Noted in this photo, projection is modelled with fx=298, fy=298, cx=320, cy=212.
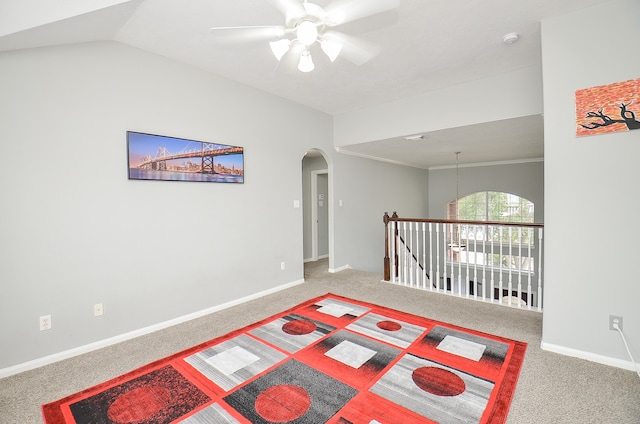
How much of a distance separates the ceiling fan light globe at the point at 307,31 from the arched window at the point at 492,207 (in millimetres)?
7799

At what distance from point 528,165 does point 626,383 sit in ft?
21.7

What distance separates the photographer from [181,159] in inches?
127

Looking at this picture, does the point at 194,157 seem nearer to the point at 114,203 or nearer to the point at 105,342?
the point at 114,203

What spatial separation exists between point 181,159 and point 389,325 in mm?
2831

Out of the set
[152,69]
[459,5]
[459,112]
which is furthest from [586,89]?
[152,69]

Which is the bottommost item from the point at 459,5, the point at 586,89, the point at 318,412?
the point at 318,412

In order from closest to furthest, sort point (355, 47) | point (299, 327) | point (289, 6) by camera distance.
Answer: point (289, 6) → point (355, 47) → point (299, 327)

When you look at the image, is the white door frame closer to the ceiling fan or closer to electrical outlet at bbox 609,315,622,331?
the ceiling fan

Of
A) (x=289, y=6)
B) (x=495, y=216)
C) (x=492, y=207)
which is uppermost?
(x=289, y=6)

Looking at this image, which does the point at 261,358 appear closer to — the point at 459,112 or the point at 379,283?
the point at 379,283

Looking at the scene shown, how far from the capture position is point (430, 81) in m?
3.77

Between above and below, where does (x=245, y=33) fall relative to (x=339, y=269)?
above

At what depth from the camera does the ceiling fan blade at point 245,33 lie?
193cm

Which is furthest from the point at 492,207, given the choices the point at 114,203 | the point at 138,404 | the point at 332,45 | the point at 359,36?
the point at 138,404
